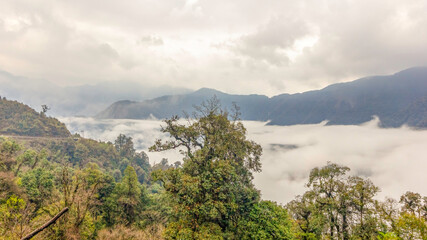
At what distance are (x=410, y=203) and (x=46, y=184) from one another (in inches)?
1924

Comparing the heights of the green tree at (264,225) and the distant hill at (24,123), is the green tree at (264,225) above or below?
below

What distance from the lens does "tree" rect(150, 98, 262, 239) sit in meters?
16.5

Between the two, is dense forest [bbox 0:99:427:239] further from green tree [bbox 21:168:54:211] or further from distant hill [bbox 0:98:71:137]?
distant hill [bbox 0:98:71:137]

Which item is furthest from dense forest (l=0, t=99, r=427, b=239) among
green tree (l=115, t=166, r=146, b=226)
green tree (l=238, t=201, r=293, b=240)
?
green tree (l=115, t=166, r=146, b=226)

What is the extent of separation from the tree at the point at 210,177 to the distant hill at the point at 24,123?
129 meters

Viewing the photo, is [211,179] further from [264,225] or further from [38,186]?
[38,186]

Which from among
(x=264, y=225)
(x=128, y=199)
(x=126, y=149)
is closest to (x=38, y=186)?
(x=128, y=199)

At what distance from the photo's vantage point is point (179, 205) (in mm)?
17062

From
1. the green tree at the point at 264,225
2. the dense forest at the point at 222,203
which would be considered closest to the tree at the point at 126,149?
the dense forest at the point at 222,203

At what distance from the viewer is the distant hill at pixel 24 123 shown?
110312mm

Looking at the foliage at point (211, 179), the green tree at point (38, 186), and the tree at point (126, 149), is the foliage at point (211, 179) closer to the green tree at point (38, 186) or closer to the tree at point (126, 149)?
the green tree at point (38, 186)

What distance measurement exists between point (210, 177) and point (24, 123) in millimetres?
138397

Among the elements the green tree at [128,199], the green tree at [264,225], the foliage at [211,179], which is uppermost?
the foliage at [211,179]

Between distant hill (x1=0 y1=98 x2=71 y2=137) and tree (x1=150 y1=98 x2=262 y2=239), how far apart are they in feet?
424
